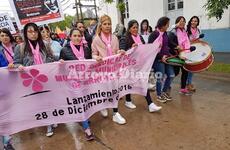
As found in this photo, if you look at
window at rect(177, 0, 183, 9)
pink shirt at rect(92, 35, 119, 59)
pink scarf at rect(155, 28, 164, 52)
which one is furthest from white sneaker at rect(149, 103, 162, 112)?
window at rect(177, 0, 183, 9)

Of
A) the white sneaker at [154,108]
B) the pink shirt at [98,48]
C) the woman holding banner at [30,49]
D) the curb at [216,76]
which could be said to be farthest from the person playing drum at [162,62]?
the curb at [216,76]

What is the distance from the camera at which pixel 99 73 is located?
416cm

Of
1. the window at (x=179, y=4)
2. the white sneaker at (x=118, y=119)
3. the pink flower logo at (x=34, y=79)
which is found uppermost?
the window at (x=179, y=4)

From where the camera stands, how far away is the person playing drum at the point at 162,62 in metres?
4.89

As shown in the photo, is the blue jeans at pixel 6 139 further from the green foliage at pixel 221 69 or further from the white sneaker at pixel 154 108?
the green foliage at pixel 221 69

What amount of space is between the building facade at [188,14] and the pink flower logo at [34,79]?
8342 mm

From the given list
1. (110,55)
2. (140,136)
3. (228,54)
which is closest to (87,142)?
(140,136)

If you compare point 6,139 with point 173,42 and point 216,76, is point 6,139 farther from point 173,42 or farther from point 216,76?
point 216,76

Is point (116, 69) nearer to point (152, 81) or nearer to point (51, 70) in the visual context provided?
point (51, 70)

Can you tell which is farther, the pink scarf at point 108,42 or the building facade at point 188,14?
the building facade at point 188,14

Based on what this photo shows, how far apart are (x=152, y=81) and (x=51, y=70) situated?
343 centimetres

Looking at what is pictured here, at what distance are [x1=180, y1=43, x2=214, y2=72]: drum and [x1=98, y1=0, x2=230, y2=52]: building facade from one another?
557 cm

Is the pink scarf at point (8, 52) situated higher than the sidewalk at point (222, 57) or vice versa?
the pink scarf at point (8, 52)

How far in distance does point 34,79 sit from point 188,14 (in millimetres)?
9745
